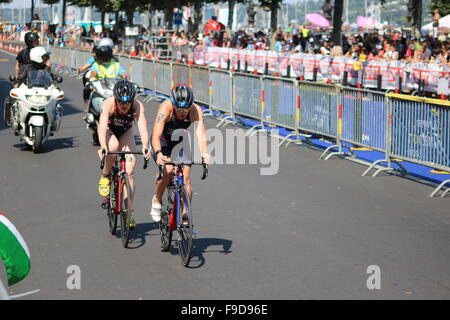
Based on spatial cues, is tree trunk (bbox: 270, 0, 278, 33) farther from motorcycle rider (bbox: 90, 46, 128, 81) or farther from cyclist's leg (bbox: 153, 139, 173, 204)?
cyclist's leg (bbox: 153, 139, 173, 204)

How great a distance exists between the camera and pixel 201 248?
353 inches

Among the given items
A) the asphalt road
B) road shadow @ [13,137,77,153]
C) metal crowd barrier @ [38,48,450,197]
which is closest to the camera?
the asphalt road

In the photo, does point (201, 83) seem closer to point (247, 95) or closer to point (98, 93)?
point (247, 95)

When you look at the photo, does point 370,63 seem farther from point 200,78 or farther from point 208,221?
point 208,221

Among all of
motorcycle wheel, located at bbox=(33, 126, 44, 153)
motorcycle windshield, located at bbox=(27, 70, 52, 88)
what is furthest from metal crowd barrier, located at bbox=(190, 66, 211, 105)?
motorcycle wheel, located at bbox=(33, 126, 44, 153)

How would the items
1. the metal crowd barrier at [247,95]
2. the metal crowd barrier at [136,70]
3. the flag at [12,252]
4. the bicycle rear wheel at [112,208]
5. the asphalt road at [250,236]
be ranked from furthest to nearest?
1. the metal crowd barrier at [136,70]
2. the metal crowd barrier at [247,95]
3. the bicycle rear wheel at [112,208]
4. the asphalt road at [250,236]
5. the flag at [12,252]

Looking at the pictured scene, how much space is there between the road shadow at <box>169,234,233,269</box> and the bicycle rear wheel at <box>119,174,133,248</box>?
0.47 metres

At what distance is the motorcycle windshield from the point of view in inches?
635

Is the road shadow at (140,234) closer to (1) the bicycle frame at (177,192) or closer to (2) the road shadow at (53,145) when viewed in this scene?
(1) the bicycle frame at (177,192)

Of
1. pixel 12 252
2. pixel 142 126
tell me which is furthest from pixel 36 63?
pixel 12 252

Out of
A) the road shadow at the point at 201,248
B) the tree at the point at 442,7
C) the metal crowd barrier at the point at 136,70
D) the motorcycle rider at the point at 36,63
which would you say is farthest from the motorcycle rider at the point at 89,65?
the tree at the point at 442,7

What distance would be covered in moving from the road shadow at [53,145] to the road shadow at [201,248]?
308 inches

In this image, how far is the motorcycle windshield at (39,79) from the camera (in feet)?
52.9

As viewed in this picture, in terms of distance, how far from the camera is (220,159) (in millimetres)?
15805
